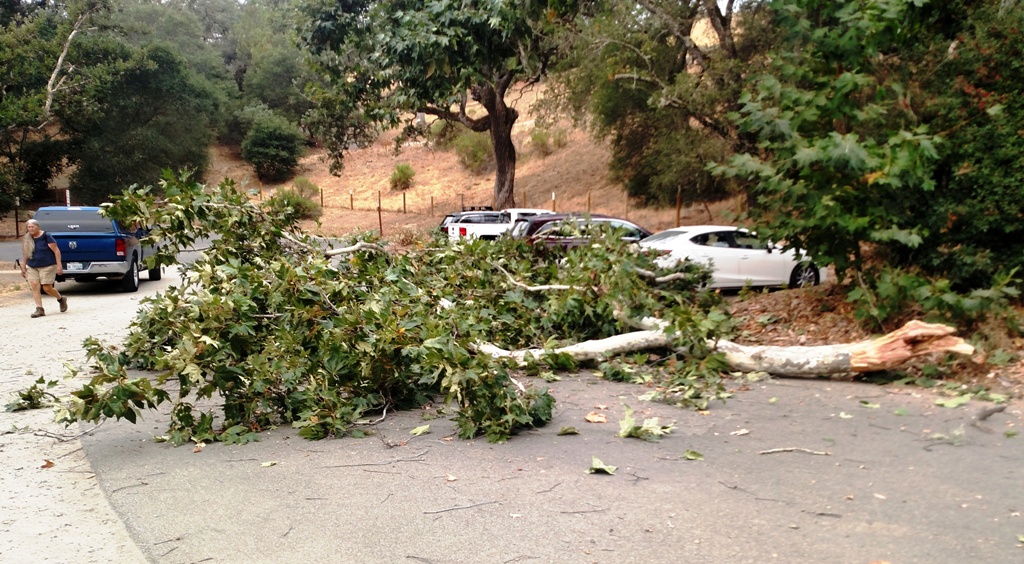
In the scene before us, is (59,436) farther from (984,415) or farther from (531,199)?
(531,199)

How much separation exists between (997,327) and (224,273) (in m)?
7.65

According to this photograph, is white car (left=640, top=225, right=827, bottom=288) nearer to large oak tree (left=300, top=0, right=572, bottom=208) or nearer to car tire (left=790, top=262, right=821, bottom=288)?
car tire (left=790, top=262, right=821, bottom=288)

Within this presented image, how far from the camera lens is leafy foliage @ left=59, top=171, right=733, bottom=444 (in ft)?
21.0

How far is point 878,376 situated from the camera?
7758mm

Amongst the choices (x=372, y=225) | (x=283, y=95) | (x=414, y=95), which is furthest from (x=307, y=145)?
(x=414, y=95)

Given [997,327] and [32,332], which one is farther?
[32,332]

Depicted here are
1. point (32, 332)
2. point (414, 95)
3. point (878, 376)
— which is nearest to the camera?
point (878, 376)

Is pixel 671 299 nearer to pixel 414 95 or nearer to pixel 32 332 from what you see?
pixel 414 95

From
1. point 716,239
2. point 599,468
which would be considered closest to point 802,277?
point 716,239

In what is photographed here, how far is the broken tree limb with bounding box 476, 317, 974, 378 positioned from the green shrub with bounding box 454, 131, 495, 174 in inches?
1622

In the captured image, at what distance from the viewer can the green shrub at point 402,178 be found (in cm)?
4941

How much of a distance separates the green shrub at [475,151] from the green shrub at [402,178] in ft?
11.4

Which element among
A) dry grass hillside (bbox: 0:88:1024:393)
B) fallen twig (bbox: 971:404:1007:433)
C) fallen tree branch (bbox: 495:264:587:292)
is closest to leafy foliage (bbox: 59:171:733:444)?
fallen tree branch (bbox: 495:264:587:292)

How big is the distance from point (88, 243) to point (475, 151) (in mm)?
34884
